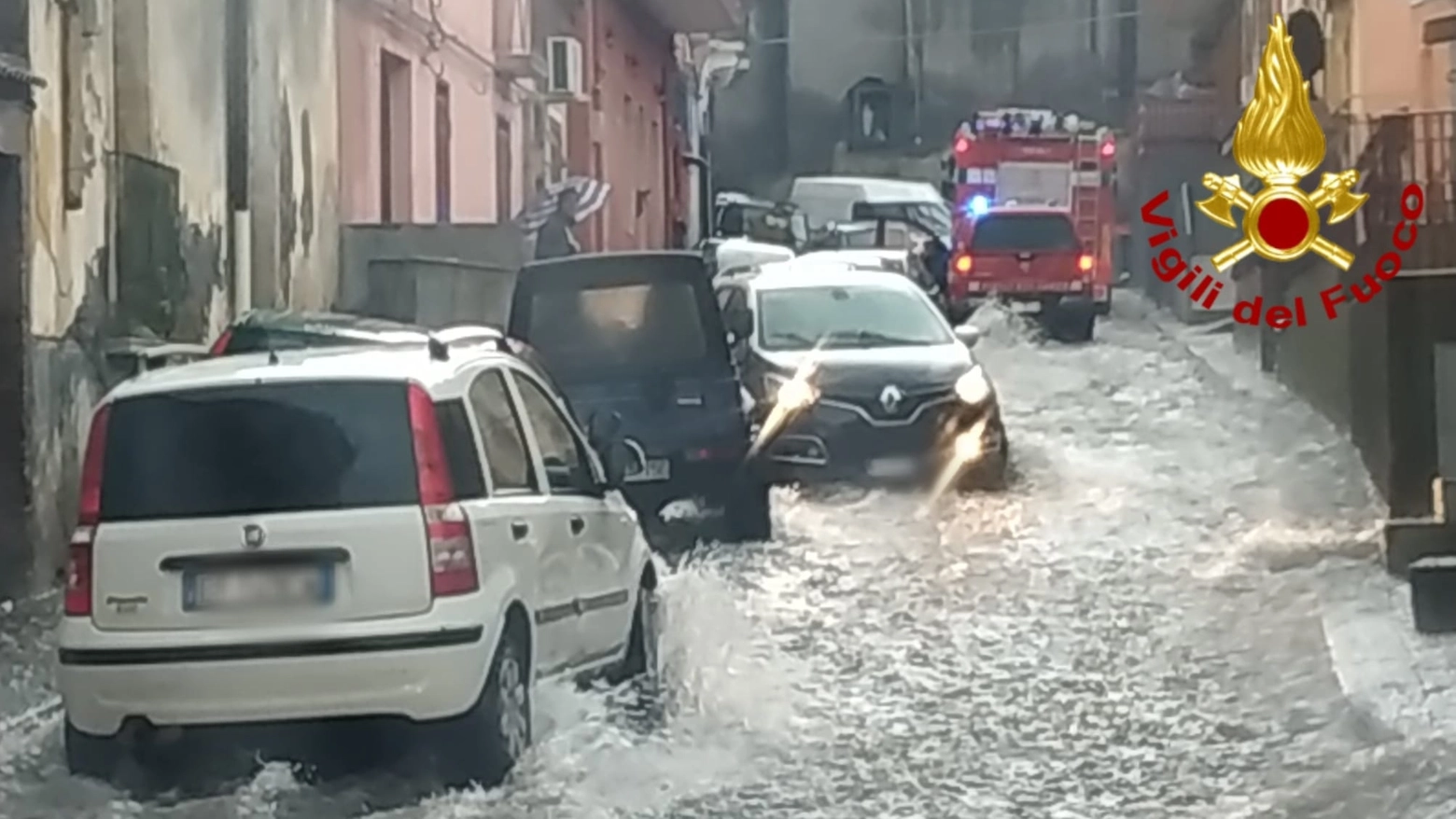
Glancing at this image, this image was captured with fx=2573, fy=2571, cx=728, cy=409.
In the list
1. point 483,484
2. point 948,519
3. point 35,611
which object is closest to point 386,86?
point 948,519

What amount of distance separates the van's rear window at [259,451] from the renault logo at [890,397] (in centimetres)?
824

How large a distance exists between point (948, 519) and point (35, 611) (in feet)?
18.0

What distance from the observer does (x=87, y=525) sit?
25.0 feet

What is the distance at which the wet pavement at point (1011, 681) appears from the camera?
771 centimetres

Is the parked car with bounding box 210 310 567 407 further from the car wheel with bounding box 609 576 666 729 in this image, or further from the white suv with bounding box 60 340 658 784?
the white suv with bounding box 60 340 658 784

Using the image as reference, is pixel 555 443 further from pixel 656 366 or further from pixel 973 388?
pixel 973 388

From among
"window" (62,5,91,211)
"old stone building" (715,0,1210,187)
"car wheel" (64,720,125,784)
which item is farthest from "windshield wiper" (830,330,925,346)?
"old stone building" (715,0,1210,187)

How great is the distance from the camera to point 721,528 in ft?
45.5

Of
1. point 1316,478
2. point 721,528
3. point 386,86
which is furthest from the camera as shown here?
point 386,86

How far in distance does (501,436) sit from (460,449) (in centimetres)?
47

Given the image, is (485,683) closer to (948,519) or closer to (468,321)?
(948,519)

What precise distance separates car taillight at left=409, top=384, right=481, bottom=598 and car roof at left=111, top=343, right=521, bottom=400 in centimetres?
11

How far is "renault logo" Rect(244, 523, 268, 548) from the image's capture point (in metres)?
7.45

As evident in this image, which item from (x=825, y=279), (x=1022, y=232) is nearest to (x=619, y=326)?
(x=825, y=279)
